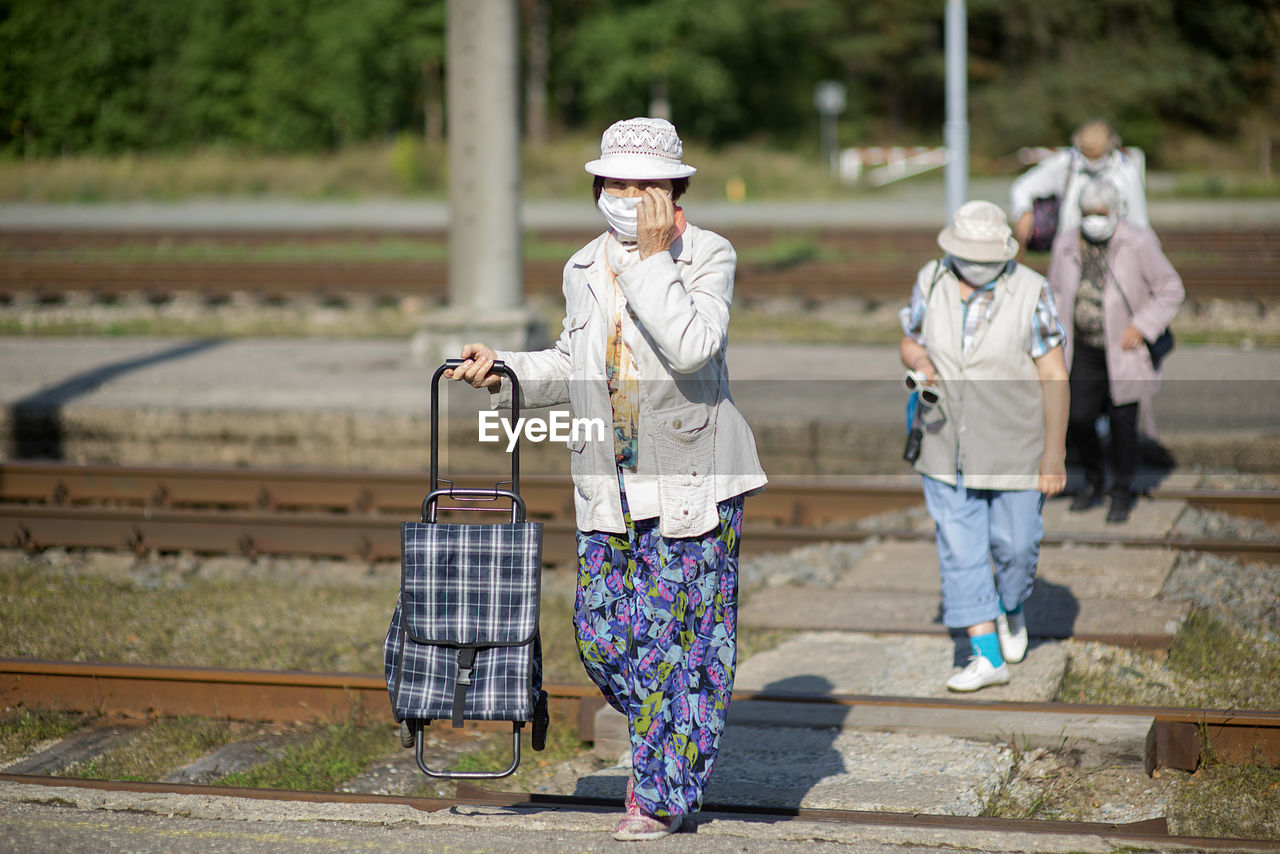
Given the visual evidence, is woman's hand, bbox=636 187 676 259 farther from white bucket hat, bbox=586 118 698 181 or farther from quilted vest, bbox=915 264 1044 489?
quilted vest, bbox=915 264 1044 489

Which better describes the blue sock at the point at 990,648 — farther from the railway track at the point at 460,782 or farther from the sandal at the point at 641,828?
the sandal at the point at 641,828

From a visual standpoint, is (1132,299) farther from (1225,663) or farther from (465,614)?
(465,614)

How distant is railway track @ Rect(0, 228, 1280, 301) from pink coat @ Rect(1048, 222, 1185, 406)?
7.23 metres

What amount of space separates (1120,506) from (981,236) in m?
3.14

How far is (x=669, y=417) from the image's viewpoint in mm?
3391

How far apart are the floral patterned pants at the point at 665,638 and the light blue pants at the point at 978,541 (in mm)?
1663

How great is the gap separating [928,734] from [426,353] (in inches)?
289

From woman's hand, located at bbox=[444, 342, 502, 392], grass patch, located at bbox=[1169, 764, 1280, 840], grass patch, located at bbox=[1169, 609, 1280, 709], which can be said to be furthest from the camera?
grass patch, located at bbox=[1169, 609, 1280, 709]

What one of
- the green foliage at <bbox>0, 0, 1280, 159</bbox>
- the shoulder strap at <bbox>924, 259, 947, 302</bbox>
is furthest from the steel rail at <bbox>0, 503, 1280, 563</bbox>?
the green foliage at <bbox>0, 0, 1280, 159</bbox>

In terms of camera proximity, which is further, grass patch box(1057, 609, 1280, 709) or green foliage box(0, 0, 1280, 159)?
green foliage box(0, 0, 1280, 159)

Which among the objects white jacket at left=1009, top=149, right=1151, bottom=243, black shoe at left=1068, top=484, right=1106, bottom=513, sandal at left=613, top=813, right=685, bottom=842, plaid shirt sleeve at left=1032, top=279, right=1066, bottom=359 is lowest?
sandal at left=613, top=813, right=685, bottom=842

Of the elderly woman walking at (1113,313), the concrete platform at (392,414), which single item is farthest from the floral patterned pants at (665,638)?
the concrete platform at (392,414)

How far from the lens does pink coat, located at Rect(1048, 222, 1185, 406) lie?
6793 millimetres

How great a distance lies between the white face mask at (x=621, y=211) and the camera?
3.27m
